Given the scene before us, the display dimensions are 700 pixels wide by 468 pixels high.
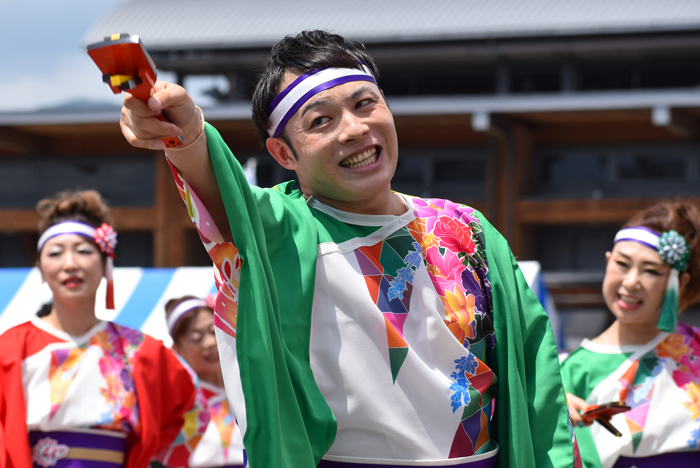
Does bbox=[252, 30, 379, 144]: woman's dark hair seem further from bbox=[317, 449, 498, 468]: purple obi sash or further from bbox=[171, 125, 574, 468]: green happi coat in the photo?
bbox=[317, 449, 498, 468]: purple obi sash

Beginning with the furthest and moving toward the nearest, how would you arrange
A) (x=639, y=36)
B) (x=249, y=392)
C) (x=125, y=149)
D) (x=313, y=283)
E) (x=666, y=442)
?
(x=125, y=149) → (x=639, y=36) → (x=666, y=442) → (x=313, y=283) → (x=249, y=392)

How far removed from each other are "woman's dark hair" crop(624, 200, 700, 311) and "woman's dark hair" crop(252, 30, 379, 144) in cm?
170

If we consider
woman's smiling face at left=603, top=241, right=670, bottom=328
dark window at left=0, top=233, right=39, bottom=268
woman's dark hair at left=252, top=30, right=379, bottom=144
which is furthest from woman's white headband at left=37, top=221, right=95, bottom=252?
dark window at left=0, top=233, right=39, bottom=268

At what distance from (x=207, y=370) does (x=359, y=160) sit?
273cm

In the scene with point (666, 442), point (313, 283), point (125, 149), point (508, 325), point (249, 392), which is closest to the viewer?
point (249, 392)

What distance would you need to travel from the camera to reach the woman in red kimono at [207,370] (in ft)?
12.8

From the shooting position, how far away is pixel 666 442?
2.80 metres

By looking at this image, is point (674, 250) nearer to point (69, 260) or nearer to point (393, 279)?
point (393, 279)

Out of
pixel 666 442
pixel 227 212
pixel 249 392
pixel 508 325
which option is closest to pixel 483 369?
pixel 508 325

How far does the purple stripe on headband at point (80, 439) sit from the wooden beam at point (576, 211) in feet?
21.8

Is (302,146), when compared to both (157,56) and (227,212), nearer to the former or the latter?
(227,212)

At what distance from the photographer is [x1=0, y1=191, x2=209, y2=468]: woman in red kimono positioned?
3.07m

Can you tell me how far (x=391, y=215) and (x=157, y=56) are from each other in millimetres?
9718

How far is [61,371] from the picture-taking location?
3193 mm
